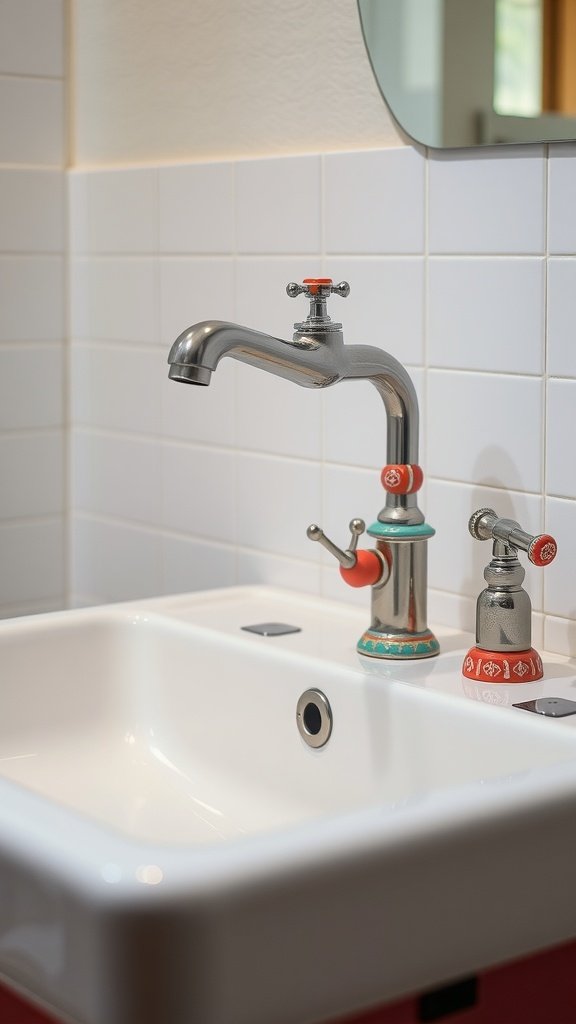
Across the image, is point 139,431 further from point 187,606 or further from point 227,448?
point 187,606

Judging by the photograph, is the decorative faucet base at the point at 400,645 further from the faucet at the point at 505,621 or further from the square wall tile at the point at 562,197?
the square wall tile at the point at 562,197

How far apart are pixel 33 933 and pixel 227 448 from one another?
83 centimetres

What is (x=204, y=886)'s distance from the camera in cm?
68

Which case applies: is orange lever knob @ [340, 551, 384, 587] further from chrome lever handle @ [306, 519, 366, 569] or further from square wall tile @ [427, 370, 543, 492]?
square wall tile @ [427, 370, 543, 492]

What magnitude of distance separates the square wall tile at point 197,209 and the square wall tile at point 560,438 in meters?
0.48

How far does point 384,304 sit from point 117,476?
1.73 ft

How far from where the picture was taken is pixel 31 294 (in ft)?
5.62

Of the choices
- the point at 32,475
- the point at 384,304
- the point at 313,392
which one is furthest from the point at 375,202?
the point at 32,475

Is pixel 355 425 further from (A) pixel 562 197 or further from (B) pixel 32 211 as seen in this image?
(B) pixel 32 211

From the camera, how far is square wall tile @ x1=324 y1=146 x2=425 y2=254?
4.12 ft

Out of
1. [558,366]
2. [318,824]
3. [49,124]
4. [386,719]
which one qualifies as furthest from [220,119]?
[318,824]

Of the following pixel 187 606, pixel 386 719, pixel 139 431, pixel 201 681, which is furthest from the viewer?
pixel 139 431

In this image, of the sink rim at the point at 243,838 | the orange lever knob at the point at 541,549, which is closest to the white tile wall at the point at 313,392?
the orange lever knob at the point at 541,549

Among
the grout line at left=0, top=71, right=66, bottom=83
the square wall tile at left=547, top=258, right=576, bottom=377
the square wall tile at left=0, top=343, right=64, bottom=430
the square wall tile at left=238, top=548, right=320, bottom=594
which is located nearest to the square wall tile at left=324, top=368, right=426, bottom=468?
the square wall tile at left=238, top=548, right=320, bottom=594
